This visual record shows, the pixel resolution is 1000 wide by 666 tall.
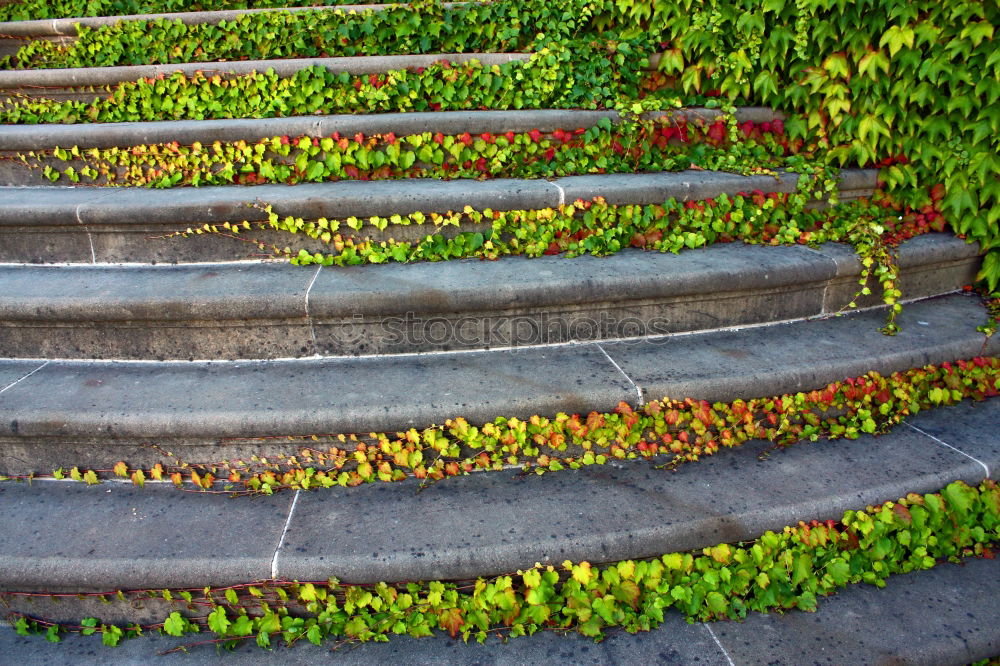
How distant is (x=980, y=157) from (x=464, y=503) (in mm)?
3547

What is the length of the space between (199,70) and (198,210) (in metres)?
1.68

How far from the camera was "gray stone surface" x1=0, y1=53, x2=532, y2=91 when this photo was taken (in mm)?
4270

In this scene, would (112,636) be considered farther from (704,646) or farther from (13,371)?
(704,646)

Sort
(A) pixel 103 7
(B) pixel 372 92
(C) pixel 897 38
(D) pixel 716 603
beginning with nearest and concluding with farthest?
(D) pixel 716 603 < (C) pixel 897 38 < (B) pixel 372 92 < (A) pixel 103 7

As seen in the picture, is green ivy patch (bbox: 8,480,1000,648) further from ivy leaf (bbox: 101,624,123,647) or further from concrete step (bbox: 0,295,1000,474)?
concrete step (bbox: 0,295,1000,474)

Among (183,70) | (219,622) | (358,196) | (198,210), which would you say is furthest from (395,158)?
(219,622)

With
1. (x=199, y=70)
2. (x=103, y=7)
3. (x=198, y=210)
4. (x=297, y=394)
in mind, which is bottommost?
(x=297, y=394)

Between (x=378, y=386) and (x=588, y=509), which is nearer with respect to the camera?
(x=588, y=509)

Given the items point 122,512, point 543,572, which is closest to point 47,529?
point 122,512

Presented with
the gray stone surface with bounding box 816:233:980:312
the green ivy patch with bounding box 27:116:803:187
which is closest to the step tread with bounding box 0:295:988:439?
the gray stone surface with bounding box 816:233:980:312

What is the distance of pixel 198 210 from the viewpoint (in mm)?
3234

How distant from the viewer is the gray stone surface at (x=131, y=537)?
80.8 inches

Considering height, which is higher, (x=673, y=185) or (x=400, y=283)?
(x=673, y=185)

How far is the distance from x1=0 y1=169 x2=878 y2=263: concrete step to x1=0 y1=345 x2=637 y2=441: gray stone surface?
78 cm
